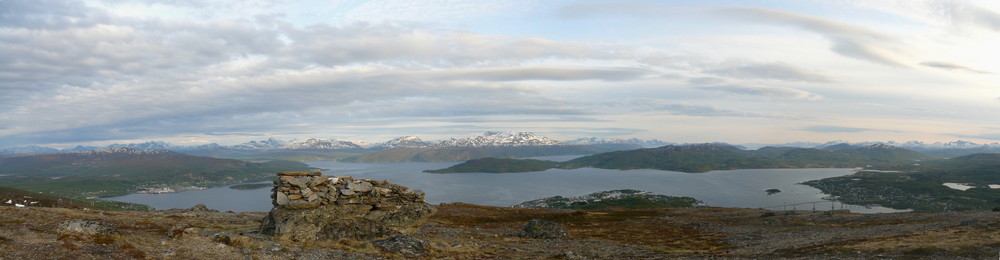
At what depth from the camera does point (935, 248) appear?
25.7 metres

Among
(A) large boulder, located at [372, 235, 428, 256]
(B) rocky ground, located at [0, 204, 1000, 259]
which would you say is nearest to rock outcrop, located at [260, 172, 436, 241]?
(B) rocky ground, located at [0, 204, 1000, 259]

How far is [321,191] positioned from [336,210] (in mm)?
2354

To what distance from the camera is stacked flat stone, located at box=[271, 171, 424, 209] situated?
35875 mm

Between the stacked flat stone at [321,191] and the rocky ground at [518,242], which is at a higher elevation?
the stacked flat stone at [321,191]

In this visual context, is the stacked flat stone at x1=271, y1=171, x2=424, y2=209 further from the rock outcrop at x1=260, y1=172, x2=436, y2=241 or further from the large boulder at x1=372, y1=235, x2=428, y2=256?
the large boulder at x1=372, y1=235, x2=428, y2=256

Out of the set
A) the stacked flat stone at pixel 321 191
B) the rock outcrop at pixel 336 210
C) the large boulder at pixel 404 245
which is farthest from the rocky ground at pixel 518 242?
the stacked flat stone at pixel 321 191

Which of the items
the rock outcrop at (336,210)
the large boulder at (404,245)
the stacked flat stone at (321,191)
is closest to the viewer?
the large boulder at (404,245)

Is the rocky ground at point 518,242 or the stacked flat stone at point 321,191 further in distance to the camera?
the stacked flat stone at point 321,191

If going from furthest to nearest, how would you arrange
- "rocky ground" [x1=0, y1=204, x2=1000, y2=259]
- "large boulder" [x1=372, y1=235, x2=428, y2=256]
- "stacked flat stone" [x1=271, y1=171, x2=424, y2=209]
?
"stacked flat stone" [x1=271, y1=171, x2=424, y2=209] < "large boulder" [x1=372, y1=235, x2=428, y2=256] < "rocky ground" [x1=0, y1=204, x2=1000, y2=259]

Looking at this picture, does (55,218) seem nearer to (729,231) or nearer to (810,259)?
(810,259)

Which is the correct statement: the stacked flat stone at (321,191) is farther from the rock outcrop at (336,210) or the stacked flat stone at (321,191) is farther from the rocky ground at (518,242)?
the rocky ground at (518,242)

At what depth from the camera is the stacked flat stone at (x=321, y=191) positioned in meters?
35.9

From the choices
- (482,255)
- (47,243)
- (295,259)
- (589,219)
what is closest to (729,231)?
(589,219)

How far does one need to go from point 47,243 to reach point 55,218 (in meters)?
18.6
